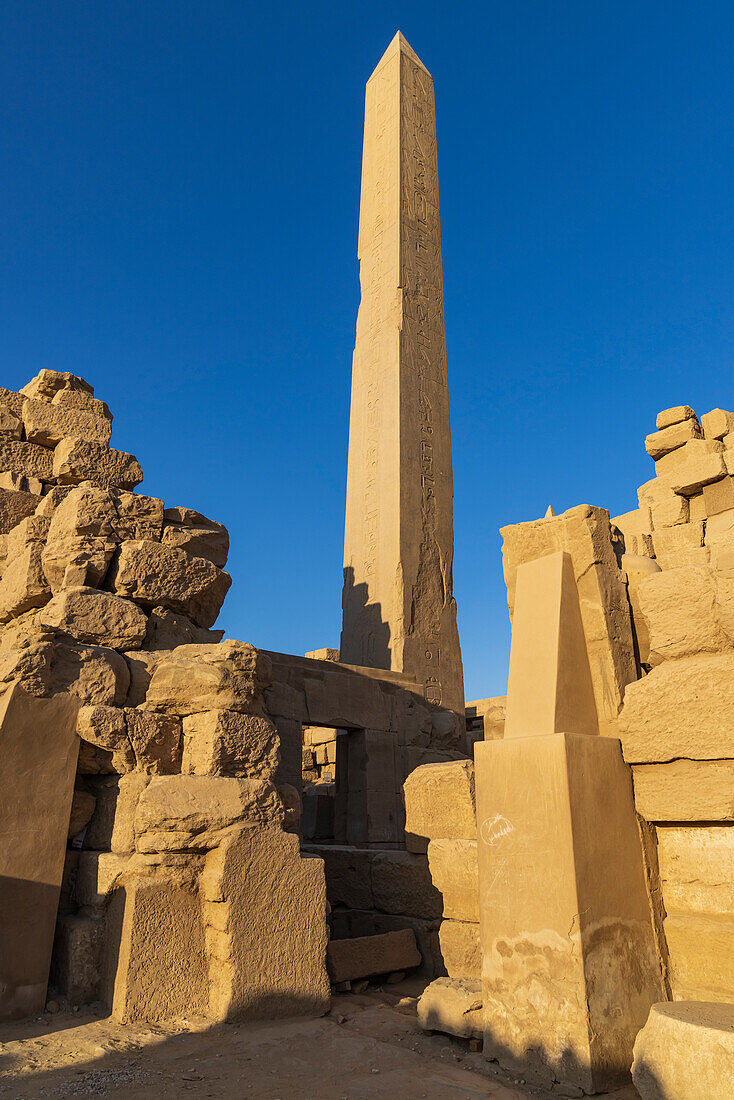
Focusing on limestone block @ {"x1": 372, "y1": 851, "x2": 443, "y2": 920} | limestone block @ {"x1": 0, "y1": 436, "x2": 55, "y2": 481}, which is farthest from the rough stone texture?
limestone block @ {"x1": 0, "y1": 436, "x2": 55, "y2": 481}

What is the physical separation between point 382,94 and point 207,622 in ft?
39.7

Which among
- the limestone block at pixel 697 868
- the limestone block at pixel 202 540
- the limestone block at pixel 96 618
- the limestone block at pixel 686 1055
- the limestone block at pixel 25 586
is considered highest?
the limestone block at pixel 202 540

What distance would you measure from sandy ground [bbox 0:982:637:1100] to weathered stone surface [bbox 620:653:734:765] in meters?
1.24

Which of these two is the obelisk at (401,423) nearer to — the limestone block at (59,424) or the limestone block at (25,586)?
the limestone block at (59,424)

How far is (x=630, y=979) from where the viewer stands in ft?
10.2

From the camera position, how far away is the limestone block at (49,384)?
6.19 m

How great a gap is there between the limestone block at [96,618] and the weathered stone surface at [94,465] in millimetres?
1218

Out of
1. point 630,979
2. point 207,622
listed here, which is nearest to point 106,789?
point 207,622

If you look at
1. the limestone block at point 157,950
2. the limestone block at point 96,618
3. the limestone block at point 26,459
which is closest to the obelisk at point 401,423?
the limestone block at point 26,459

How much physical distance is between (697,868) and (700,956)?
0.33 meters

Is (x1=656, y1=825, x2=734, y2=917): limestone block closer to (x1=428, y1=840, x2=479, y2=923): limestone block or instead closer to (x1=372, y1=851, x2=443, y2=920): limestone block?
(x1=428, y1=840, x2=479, y2=923): limestone block

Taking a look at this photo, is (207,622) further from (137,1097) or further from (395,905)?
(137,1097)

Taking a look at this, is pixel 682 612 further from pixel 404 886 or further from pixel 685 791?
pixel 404 886

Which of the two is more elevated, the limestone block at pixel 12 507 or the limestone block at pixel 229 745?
the limestone block at pixel 12 507
